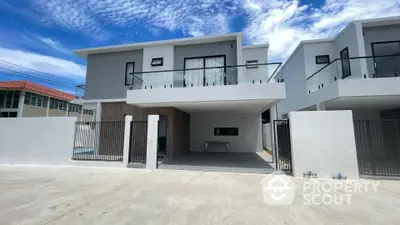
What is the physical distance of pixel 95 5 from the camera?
374 inches

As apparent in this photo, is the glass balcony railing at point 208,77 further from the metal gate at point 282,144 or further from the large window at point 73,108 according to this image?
the large window at point 73,108

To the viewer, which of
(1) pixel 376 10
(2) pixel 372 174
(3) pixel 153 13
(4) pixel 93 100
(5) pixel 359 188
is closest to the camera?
(5) pixel 359 188

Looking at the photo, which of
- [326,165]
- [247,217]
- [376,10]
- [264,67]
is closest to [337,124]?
[326,165]

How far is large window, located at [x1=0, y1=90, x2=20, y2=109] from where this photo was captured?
20.3m

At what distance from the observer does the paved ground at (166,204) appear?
12.0ft

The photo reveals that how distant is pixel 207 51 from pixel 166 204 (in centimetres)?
944

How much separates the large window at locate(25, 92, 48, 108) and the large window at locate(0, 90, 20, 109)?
2.58 ft

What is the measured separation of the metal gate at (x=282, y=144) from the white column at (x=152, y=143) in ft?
17.1

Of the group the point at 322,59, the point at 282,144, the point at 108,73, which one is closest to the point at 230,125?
the point at 282,144

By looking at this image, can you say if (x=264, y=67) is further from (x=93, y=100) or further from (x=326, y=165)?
(x=93, y=100)

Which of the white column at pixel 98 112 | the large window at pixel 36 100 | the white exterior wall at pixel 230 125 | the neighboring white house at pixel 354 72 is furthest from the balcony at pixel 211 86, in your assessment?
the large window at pixel 36 100

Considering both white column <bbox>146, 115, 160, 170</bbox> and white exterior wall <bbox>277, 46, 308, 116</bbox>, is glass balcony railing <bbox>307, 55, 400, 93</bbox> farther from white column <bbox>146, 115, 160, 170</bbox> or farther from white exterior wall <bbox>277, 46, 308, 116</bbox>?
white column <bbox>146, 115, 160, 170</bbox>

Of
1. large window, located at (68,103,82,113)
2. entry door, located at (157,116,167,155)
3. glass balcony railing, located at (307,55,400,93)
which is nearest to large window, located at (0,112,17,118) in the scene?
large window, located at (68,103,82,113)

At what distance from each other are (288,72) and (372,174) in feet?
35.4
